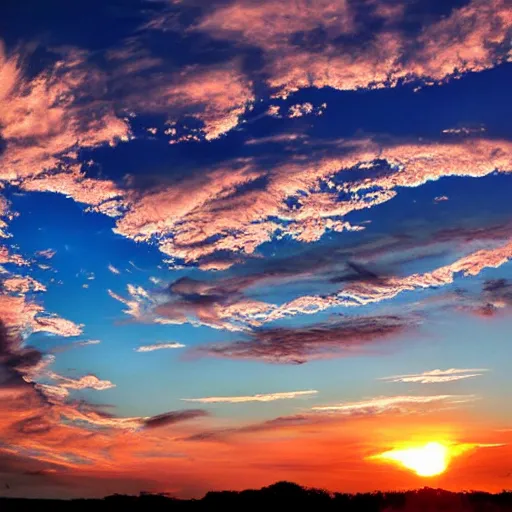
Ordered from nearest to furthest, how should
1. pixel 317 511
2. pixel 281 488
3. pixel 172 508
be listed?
pixel 317 511 → pixel 172 508 → pixel 281 488

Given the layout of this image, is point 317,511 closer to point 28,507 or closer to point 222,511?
point 222,511

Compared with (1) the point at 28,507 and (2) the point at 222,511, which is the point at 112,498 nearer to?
(1) the point at 28,507

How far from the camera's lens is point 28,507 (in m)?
92.0

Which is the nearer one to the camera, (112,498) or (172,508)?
(172,508)

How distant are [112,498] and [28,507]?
38.5ft

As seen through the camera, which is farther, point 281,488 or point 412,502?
point 281,488

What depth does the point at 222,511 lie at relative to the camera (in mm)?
82062

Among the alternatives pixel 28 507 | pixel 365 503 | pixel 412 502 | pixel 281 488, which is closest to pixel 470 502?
pixel 412 502

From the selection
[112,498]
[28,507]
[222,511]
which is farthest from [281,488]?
[28,507]

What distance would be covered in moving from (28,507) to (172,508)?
74.4 ft

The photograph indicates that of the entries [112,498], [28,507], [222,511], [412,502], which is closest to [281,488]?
[222,511]

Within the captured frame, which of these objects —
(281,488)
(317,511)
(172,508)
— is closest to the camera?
(317,511)

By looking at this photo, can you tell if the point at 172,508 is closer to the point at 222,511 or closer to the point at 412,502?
the point at 222,511

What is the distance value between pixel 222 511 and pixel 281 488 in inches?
453
